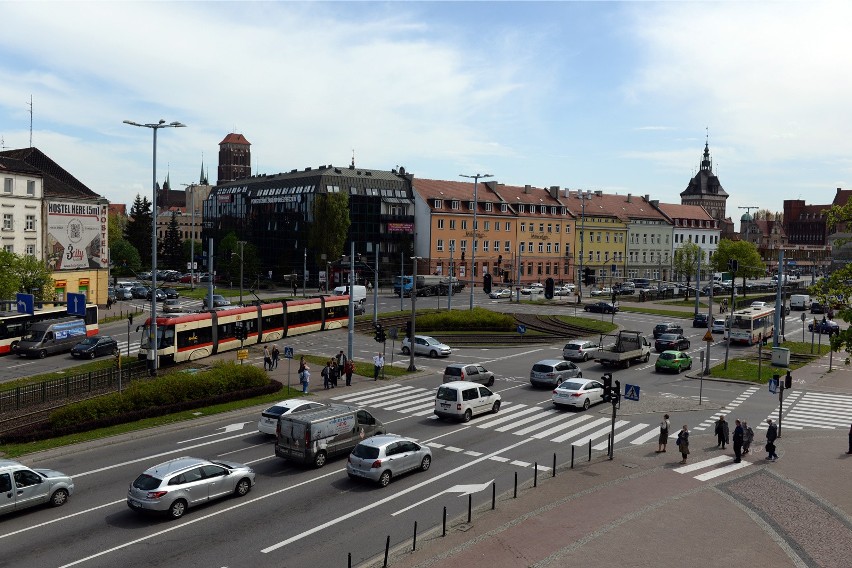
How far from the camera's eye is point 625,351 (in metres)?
46.6

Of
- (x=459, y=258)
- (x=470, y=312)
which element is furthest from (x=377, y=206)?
(x=470, y=312)

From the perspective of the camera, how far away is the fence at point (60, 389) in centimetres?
3148

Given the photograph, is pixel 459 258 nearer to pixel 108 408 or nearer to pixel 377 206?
pixel 377 206

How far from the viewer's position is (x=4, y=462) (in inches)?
789

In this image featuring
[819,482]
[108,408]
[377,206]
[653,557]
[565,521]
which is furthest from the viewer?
[377,206]

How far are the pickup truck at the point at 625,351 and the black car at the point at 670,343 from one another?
389 cm

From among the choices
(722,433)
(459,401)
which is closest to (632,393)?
(722,433)

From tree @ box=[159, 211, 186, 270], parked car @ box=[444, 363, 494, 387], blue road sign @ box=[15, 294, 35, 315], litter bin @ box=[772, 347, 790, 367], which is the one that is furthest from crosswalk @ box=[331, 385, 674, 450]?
tree @ box=[159, 211, 186, 270]

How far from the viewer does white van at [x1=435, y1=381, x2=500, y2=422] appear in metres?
31.3

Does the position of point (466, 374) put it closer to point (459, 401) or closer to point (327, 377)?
point (459, 401)

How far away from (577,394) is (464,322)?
1059 inches

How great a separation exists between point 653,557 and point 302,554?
8.02 metres

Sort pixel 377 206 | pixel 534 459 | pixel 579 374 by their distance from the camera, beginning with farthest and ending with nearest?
pixel 377 206 → pixel 579 374 → pixel 534 459

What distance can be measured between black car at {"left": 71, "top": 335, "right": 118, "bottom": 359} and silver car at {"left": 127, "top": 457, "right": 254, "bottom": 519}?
27.6 meters
